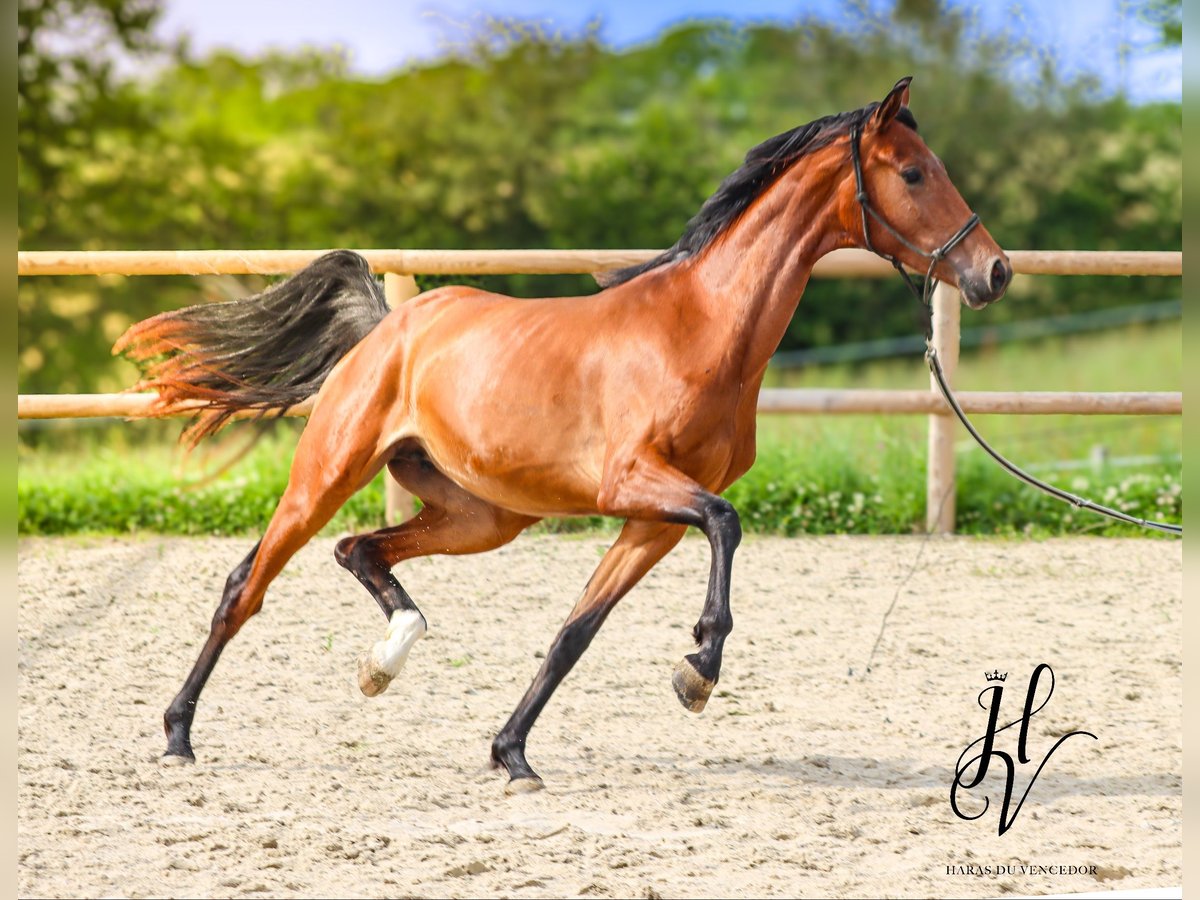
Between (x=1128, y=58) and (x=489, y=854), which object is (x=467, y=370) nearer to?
(x=489, y=854)

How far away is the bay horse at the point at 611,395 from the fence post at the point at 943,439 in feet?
9.71

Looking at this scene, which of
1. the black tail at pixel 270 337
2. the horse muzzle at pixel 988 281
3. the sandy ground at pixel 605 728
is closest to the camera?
the sandy ground at pixel 605 728

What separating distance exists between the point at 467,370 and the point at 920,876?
5.45 ft

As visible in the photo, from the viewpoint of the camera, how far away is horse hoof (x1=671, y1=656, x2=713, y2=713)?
309 cm

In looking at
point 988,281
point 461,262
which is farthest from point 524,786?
point 461,262

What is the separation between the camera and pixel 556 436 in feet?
11.3

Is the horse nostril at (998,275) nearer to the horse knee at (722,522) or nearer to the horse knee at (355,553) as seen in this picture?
the horse knee at (722,522)

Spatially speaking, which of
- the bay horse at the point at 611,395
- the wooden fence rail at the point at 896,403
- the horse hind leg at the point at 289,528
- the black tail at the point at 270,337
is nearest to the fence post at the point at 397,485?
the wooden fence rail at the point at 896,403

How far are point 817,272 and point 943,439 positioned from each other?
0.99 meters

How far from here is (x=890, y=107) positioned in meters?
3.24

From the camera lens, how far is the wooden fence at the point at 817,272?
19.6 feet

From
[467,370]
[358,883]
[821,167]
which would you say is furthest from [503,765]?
[821,167]

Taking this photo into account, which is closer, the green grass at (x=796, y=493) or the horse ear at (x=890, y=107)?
the horse ear at (x=890, y=107)

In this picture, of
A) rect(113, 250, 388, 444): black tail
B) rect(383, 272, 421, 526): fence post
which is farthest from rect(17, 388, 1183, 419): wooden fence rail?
rect(113, 250, 388, 444): black tail
